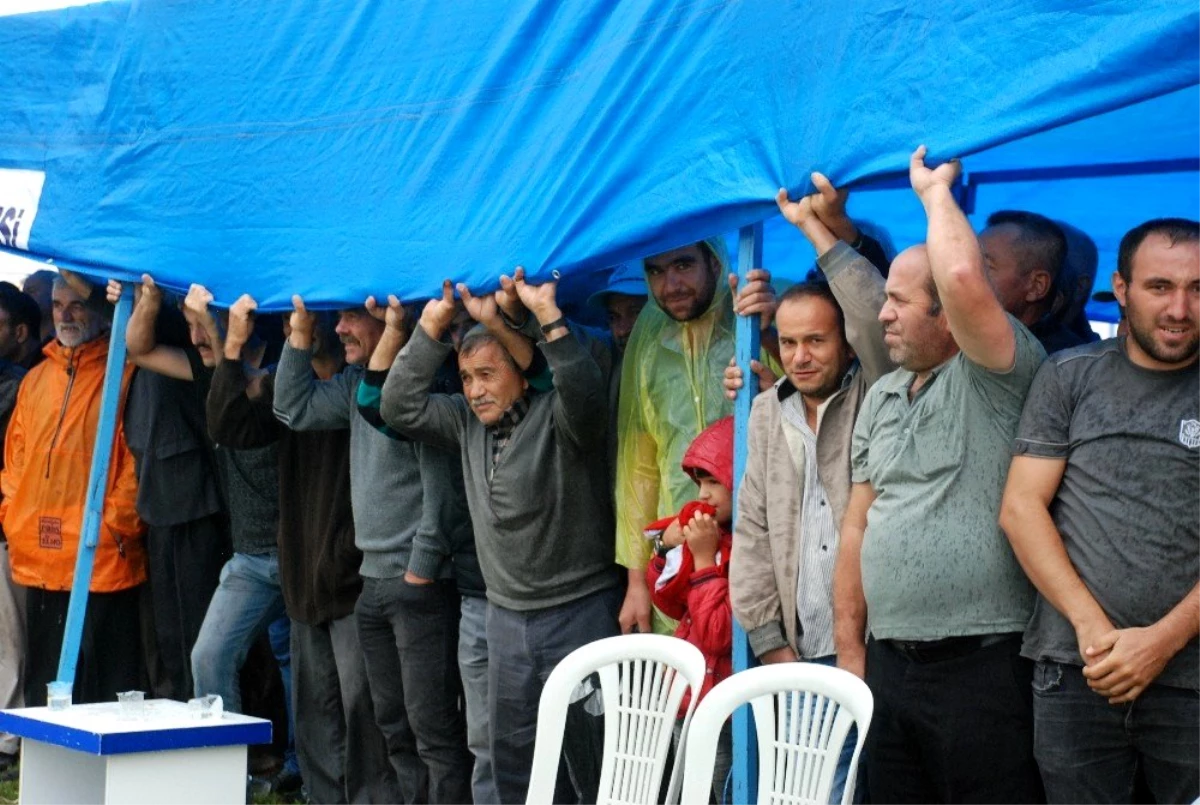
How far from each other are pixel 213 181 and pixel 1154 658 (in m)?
4.21

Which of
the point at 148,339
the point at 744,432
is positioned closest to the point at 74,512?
the point at 148,339

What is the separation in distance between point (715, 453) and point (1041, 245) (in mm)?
1029

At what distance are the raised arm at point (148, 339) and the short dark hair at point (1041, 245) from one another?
348 cm

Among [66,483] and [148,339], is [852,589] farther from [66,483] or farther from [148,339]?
[66,483]

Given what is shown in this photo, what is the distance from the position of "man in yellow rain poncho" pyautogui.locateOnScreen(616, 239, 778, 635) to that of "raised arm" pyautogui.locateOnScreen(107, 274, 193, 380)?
89.3 inches

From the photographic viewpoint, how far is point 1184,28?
11.2ft

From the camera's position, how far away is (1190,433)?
351cm

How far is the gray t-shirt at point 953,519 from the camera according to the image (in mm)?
A: 3803

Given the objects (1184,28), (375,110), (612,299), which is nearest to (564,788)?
(612,299)

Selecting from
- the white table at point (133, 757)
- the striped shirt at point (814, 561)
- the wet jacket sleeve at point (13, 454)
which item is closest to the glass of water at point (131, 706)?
the white table at point (133, 757)

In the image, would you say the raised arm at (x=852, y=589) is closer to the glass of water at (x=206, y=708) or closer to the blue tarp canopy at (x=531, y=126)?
the blue tarp canopy at (x=531, y=126)

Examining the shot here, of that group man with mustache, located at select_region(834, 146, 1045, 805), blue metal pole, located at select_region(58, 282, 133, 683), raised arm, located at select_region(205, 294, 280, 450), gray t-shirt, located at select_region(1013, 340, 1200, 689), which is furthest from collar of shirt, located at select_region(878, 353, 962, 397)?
blue metal pole, located at select_region(58, 282, 133, 683)

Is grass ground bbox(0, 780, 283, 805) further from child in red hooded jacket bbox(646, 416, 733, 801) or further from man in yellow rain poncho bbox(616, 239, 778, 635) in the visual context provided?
child in red hooded jacket bbox(646, 416, 733, 801)

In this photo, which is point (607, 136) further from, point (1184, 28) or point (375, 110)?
point (1184, 28)
